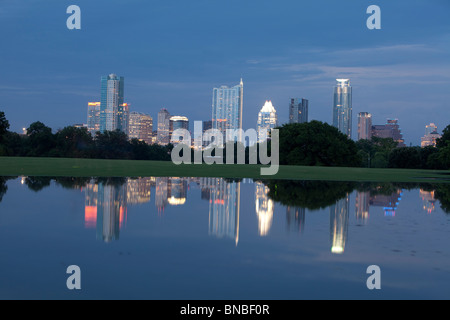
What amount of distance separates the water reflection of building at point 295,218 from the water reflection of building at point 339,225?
65 centimetres

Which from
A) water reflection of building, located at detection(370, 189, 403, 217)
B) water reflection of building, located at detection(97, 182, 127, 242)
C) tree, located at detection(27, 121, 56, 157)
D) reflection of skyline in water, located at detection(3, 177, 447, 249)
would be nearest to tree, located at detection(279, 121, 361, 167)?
tree, located at detection(27, 121, 56, 157)

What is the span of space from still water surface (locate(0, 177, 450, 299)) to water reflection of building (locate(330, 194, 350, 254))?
4 centimetres

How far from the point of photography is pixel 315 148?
73938 mm

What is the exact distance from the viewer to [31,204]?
43.0 feet

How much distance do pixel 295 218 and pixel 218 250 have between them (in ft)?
13.9

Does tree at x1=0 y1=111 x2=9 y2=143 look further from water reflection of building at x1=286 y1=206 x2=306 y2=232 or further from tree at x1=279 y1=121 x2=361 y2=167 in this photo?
water reflection of building at x1=286 y1=206 x2=306 y2=232

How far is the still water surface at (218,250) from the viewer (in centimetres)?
551

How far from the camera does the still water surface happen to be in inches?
217

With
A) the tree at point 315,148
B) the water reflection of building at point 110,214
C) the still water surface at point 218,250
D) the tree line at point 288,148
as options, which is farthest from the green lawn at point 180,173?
the tree at point 315,148

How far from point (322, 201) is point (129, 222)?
289 inches

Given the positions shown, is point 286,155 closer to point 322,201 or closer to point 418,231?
point 322,201

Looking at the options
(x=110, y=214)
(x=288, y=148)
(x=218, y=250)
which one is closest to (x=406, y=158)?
(x=288, y=148)

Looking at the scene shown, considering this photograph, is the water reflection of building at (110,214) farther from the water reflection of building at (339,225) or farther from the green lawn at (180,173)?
the green lawn at (180,173)
